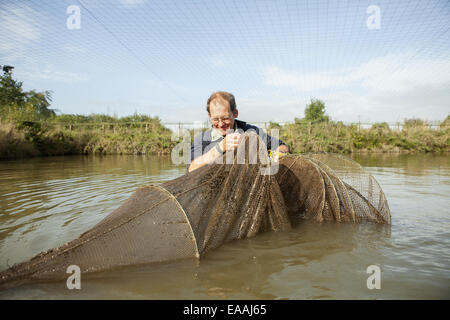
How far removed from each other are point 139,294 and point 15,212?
341 centimetres

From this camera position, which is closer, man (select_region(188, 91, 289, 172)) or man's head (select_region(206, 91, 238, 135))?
man (select_region(188, 91, 289, 172))

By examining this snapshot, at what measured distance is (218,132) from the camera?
3680 mm

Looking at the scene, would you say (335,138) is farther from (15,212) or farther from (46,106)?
(46,106)

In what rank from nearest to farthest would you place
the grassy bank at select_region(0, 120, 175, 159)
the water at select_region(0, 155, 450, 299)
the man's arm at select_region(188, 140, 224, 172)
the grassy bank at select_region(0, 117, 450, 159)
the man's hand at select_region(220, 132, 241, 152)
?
the water at select_region(0, 155, 450, 299), the man's hand at select_region(220, 132, 241, 152), the man's arm at select_region(188, 140, 224, 172), the grassy bank at select_region(0, 120, 175, 159), the grassy bank at select_region(0, 117, 450, 159)

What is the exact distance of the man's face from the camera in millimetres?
3486

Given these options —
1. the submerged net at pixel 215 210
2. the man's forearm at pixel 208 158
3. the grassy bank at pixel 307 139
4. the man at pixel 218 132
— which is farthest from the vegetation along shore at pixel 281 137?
the man's forearm at pixel 208 158

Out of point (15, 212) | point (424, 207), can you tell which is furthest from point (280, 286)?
point (15, 212)

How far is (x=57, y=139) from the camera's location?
18.7 metres

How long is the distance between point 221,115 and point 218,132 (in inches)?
10.7

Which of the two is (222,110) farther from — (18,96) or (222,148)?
(18,96)

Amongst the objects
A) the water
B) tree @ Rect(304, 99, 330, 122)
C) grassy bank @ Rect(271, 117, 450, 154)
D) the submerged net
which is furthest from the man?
tree @ Rect(304, 99, 330, 122)

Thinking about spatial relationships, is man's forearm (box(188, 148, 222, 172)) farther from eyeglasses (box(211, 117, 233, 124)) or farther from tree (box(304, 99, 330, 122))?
tree (box(304, 99, 330, 122))

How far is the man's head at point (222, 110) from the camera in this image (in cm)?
349
